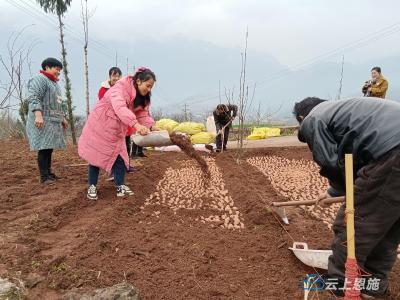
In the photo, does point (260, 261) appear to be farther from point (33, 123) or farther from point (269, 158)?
point (269, 158)

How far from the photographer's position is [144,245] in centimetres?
298

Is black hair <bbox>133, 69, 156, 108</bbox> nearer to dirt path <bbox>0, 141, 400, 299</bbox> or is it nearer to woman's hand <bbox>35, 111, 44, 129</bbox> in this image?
dirt path <bbox>0, 141, 400, 299</bbox>

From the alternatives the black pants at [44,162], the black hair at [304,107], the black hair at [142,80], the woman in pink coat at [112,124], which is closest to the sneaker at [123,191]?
the woman in pink coat at [112,124]

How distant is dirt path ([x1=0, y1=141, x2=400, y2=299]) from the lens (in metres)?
2.39

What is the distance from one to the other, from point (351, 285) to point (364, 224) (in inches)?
18.4

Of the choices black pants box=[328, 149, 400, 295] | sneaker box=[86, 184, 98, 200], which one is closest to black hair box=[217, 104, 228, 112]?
sneaker box=[86, 184, 98, 200]

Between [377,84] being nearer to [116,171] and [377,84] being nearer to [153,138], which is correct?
[153,138]

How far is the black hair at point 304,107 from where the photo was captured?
2430 millimetres

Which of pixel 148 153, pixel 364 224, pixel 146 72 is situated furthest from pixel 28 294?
pixel 148 153

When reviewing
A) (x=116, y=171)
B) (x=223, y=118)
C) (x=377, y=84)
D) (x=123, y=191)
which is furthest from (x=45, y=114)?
(x=377, y=84)

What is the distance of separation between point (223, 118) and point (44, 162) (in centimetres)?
470

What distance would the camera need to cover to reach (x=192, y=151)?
15.1 ft

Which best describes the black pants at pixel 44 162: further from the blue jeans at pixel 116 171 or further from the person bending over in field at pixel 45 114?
the blue jeans at pixel 116 171

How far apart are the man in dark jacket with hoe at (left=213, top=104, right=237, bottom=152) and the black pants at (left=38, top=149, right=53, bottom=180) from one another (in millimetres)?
4303
